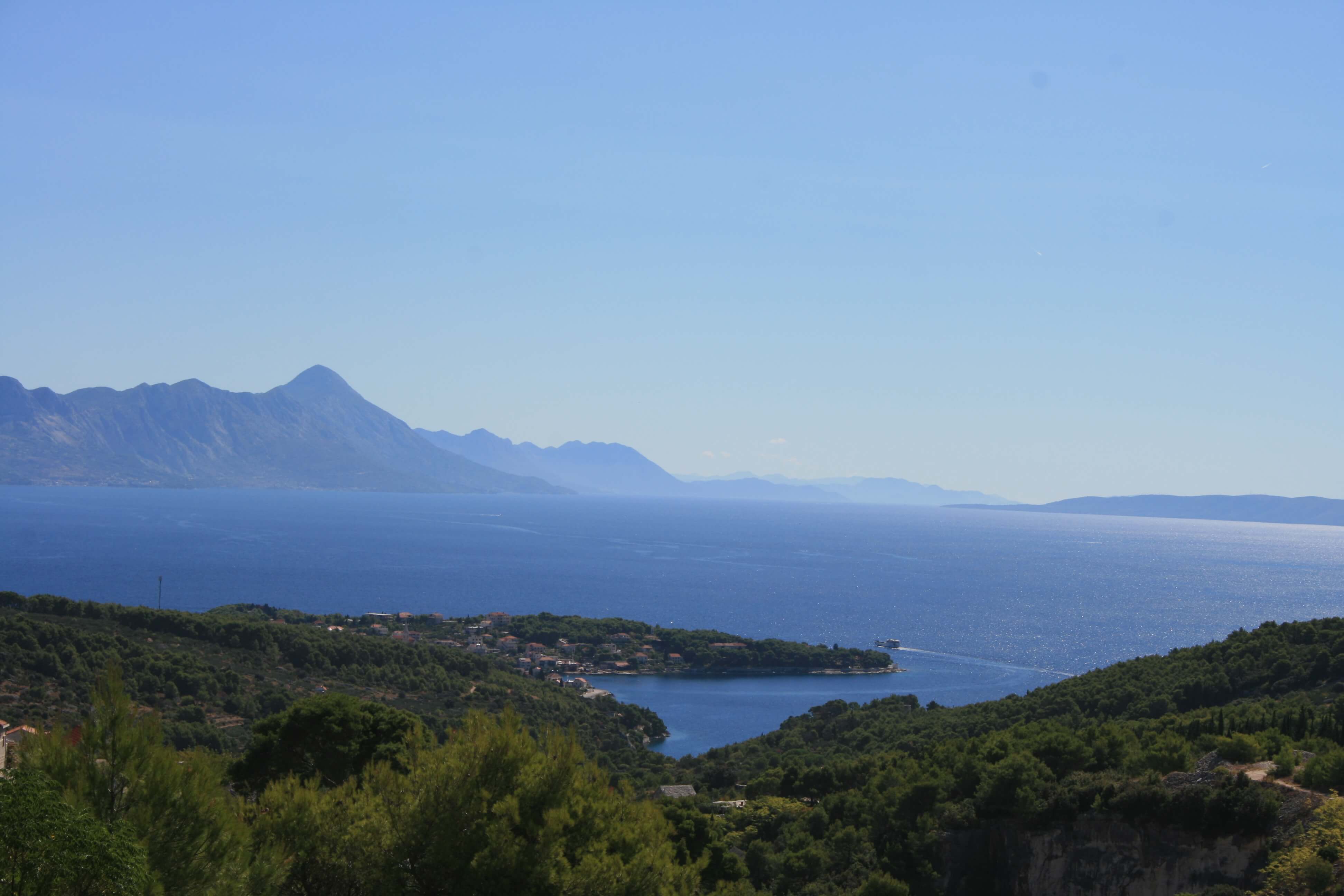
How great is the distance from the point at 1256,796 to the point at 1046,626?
65404mm

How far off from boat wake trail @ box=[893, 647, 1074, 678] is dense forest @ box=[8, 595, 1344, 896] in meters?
25.5

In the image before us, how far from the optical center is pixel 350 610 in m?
69.9

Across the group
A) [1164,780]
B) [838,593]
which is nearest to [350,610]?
[838,593]

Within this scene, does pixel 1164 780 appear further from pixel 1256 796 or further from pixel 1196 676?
pixel 1196 676

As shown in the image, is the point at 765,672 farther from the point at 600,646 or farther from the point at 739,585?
the point at 739,585

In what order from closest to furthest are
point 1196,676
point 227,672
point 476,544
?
1. point 1196,676
2. point 227,672
3. point 476,544

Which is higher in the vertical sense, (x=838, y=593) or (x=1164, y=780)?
(x=1164, y=780)

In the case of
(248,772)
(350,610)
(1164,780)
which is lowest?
(350,610)

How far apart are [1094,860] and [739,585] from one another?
260 ft

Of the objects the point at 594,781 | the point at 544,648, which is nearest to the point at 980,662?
the point at 544,648

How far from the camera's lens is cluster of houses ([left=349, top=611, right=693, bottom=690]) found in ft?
177

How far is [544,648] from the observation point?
57.0 m

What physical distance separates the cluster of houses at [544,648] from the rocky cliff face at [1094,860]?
3796 centimetres

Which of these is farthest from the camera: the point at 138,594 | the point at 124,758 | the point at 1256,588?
the point at 1256,588
